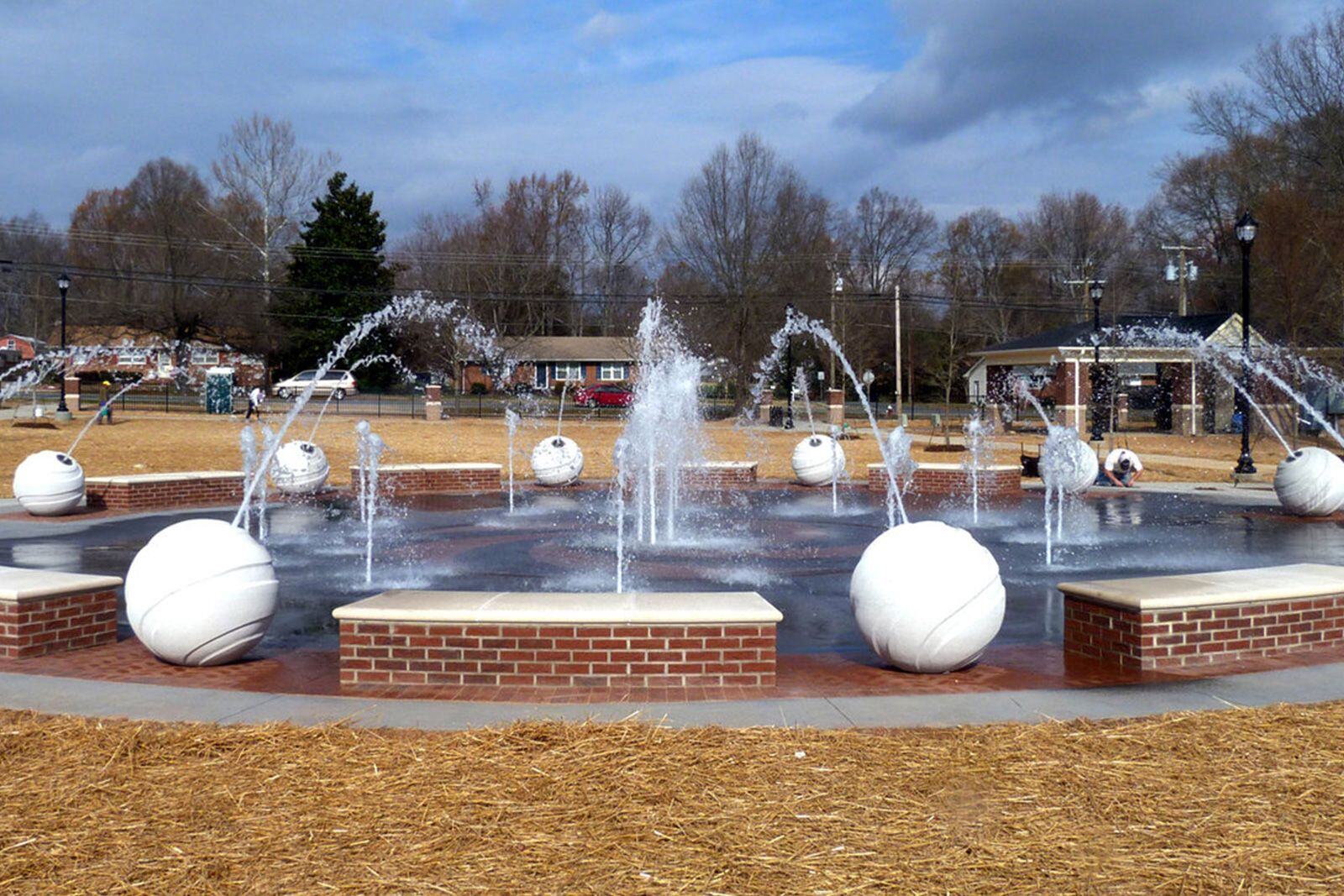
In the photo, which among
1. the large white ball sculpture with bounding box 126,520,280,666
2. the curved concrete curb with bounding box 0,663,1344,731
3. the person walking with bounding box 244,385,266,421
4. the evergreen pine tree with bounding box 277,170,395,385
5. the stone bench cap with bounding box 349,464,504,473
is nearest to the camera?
the curved concrete curb with bounding box 0,663,1344,731

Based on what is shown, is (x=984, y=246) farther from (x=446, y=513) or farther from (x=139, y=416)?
(x=446, y=513)

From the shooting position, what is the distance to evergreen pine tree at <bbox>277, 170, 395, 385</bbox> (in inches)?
2482

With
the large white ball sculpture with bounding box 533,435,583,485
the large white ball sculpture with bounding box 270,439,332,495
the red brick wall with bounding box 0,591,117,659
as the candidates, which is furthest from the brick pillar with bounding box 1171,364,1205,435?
the red brick wall with bounding box 0,591,117,659

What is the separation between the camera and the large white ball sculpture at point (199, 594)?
714 centimetres

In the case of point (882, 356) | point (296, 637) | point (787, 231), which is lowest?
point (296, 637)

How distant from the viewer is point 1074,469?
19141 millimetres

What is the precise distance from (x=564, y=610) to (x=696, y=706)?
3.40 feet

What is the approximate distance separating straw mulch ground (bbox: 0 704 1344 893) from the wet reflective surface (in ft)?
6.59

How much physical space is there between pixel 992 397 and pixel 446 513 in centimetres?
4864

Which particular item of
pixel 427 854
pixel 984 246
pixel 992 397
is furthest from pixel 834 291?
pixel 427 854

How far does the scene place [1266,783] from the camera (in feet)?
16.4

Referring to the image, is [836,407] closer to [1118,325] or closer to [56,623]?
[1118,325]

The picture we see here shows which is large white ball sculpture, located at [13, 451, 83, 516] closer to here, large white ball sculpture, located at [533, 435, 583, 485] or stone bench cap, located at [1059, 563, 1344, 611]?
large white ball sculpture, located at [533, 435, 583, 485]

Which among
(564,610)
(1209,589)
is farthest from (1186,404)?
(564,610)
